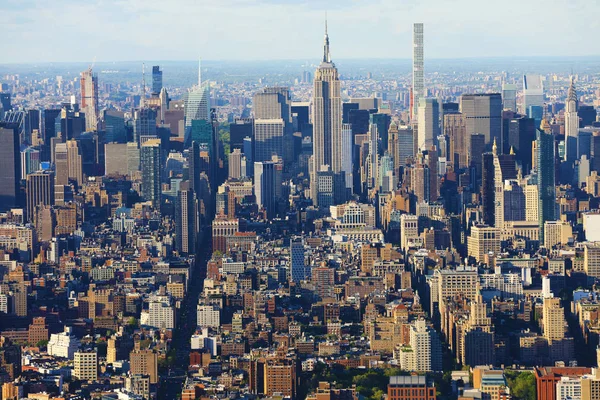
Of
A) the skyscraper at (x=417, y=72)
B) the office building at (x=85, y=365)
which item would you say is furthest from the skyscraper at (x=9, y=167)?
the office building at (x=85, y=365)

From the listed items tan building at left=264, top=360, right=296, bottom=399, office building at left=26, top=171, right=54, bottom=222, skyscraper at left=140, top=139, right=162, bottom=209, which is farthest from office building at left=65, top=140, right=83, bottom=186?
tan building at left=264, top=360, right=296, bottom=399

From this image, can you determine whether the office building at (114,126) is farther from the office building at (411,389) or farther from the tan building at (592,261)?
the office building at (411,389)

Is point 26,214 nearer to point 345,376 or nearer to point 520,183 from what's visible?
point 520,183

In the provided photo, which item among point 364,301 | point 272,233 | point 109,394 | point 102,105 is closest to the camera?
point 109,394

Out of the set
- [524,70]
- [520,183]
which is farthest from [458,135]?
[520,183]

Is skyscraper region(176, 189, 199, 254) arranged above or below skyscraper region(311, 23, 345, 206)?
below

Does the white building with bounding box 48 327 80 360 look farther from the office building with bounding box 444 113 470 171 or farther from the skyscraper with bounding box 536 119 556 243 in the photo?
the office building with bounding box 444 113 470 171

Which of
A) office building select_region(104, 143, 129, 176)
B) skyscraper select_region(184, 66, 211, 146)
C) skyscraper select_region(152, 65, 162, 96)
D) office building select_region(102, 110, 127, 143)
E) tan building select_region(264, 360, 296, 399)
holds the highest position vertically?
skyscraper select_region(152, 65, 162, 96)
